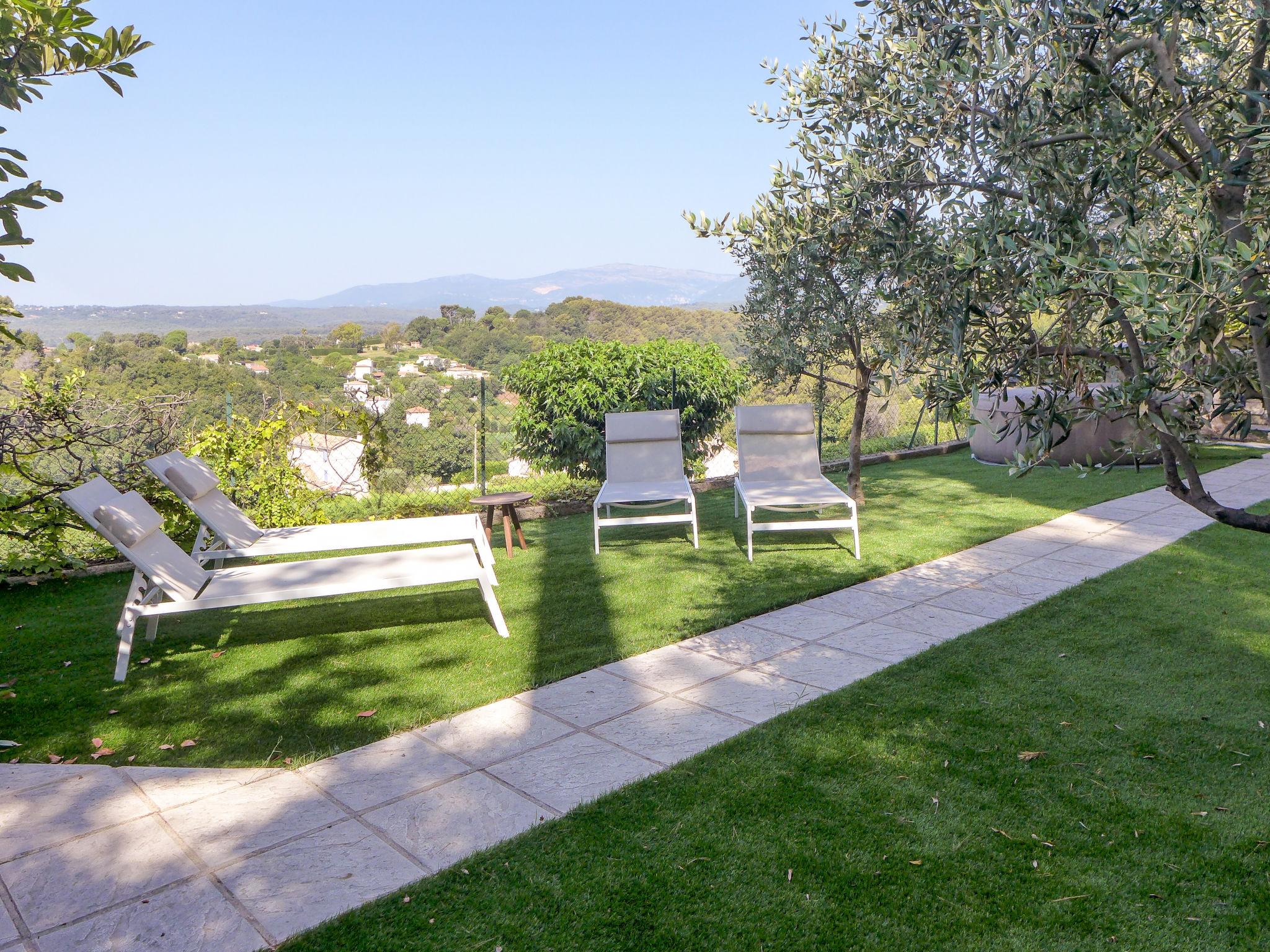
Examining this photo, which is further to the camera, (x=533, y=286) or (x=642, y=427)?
(x=533, y=286)

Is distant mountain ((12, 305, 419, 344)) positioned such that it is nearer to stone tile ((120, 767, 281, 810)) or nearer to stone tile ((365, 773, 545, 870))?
stone tile ((120, 767, 281, 810))

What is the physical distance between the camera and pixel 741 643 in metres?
4.89

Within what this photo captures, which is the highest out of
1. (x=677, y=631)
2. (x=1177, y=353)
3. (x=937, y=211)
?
(x=937, y=211)

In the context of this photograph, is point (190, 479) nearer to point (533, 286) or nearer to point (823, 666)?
point (823, 666)

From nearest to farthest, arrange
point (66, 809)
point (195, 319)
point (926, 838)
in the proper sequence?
point (926, 838), point (66, 809), point (195, 319)

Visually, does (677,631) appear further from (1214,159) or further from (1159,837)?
(1214,159)

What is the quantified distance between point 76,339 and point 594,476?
1386 centimetres

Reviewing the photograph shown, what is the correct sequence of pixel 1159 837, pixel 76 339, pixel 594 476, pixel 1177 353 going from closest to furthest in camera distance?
1. pixel 1177 353
2. pixel 1159 837
3. pixel 594 476
4. pixel 76 339

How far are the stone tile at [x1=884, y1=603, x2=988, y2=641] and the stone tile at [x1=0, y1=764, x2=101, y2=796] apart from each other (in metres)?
4.24

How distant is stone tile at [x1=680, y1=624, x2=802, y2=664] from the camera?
4.68 meters

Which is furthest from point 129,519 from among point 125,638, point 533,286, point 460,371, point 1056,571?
point 533,286

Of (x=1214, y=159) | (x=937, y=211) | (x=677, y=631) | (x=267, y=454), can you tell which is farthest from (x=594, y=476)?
(x=1214, y=159)

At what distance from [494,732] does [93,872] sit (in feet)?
5.12

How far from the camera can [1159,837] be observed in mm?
2797
